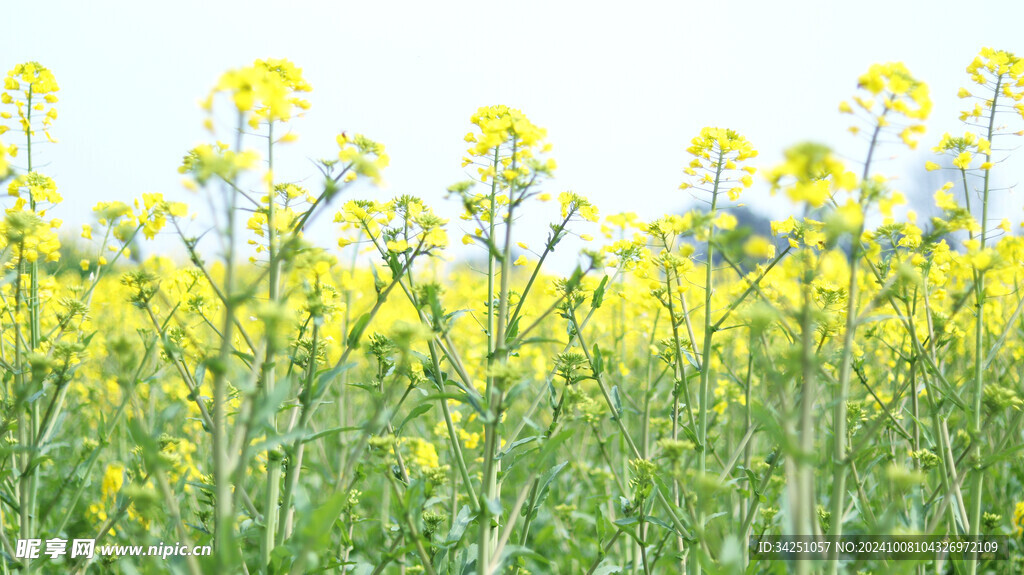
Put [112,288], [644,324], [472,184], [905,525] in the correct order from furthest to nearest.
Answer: [112,288] → [644,324] → [905,525] → [472,184]

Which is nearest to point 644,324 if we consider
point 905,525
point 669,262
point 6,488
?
point 669,262

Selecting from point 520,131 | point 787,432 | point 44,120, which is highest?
point 44,120

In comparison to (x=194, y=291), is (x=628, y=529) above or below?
below

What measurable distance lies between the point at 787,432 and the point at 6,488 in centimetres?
343

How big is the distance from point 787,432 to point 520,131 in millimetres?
1468

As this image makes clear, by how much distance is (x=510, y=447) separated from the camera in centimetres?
275

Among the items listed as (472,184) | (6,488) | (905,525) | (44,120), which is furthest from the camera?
(44,120)

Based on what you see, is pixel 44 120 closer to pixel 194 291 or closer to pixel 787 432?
pixel 194 291

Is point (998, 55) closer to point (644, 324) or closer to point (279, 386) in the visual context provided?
point (644, 324)

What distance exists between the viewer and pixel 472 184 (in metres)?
2.80

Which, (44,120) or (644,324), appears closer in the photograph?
(44,120)

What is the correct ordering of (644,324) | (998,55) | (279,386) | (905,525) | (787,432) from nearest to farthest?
(787,432)
(279,386)
(905,525)
(998,55)
(644,324)

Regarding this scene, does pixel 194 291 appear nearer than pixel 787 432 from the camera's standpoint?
No

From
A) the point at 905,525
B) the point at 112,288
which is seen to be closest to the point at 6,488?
→ the point at 905,525
